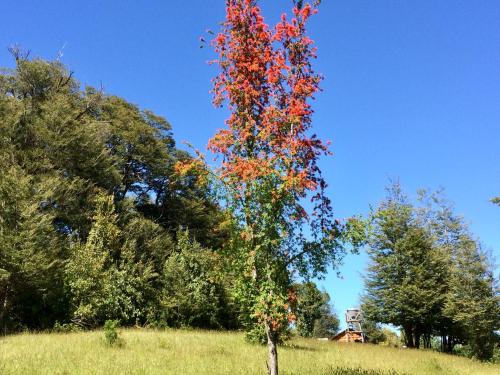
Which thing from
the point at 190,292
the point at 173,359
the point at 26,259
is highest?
the point at 26,259

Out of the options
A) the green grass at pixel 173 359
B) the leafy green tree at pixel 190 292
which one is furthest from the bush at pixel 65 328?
the leafy green tree at pixel 190 292

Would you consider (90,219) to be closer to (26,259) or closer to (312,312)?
(26,259)

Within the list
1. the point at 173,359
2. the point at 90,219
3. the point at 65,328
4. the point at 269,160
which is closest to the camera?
the point at 269,160

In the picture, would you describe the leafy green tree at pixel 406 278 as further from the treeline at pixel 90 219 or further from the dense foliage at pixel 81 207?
the dense foliage at pixel 81 207

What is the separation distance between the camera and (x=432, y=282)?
106 ft

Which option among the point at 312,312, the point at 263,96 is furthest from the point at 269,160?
the point at 312,312

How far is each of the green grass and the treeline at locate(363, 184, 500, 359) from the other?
9.90 metres

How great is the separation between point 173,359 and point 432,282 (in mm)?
24994

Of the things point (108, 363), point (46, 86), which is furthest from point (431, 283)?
point (46, 86)

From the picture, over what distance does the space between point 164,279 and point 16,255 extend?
11.9m

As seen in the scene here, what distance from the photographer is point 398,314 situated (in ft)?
108

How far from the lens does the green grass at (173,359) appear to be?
11.8m

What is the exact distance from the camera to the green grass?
11820 millimetres

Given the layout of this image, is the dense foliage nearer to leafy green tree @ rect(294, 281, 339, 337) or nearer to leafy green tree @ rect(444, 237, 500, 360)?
leafy green tree @ rect(294, 281, 339, 337)
